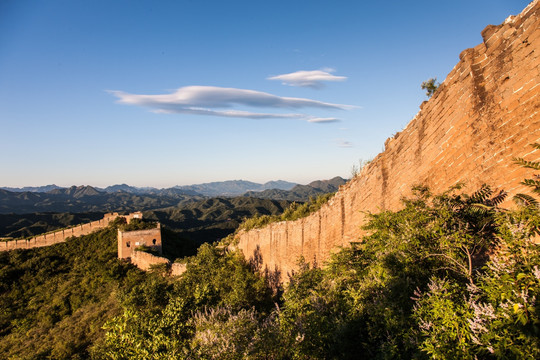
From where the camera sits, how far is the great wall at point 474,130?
396 cm

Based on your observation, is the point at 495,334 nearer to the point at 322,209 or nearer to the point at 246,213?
the point at 322,209

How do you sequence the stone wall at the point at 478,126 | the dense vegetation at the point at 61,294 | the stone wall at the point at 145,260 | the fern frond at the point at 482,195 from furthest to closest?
the stone wall at the point at 145,260 → the dense vegetation at the point at 61,294 → the fern frond at the point at 482,195 → the stone wall at the point at 478,126

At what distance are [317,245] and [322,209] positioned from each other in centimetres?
133

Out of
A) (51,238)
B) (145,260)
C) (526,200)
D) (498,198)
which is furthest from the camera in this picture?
(51,238)

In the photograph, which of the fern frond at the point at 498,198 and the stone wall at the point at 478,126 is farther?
the fern frond at the point at 498,198

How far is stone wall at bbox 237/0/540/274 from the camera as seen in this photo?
396cm

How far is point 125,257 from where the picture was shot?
1080 inches

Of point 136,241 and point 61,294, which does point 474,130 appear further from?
point 61,294

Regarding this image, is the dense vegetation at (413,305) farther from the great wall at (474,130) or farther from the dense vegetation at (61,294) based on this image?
the dense vegetation at (61,294)

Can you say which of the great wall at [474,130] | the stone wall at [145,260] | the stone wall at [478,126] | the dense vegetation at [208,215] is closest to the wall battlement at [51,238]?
the stone wall at [145,260]

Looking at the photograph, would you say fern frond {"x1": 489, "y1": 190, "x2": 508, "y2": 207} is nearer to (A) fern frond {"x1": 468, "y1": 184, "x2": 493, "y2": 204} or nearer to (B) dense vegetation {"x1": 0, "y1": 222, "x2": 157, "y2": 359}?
(A) fern frond {"x1": 468, "y1": 184, "x2": 493, "y2": 204}

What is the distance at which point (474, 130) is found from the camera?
4.77 metres

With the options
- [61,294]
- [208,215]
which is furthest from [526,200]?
[208,215]

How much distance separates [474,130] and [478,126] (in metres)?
0.09
